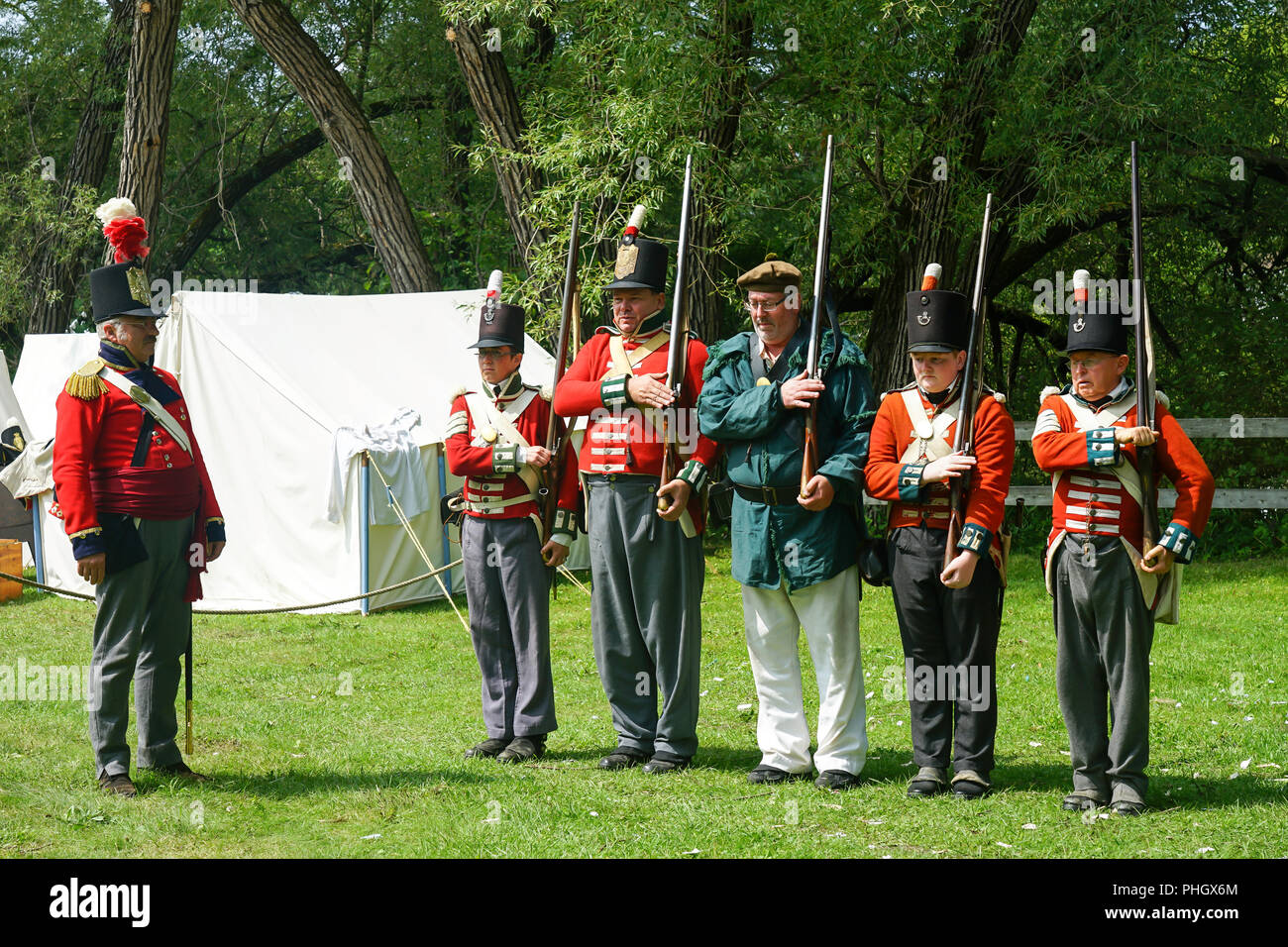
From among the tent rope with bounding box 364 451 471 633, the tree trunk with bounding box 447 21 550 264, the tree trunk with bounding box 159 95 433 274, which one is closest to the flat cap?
the tent rope with bounding box 364 451 471 633

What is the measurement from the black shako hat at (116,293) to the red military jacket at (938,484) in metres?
3.00

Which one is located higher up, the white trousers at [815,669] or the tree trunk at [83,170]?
the tree trunk at [83,170]

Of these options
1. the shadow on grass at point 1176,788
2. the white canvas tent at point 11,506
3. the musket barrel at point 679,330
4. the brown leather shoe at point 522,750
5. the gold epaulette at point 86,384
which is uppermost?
the musket barrel at point 679,330

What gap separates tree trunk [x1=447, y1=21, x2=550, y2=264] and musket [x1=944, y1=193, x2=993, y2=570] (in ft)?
25.0

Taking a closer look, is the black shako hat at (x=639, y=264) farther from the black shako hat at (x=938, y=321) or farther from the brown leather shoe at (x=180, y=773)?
the brown leather shoe at (x=180, y=773)

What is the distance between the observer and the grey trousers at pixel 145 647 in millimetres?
5488

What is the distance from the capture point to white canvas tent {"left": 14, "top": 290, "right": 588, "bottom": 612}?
35.6 ft

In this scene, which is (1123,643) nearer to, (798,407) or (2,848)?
(798,407)

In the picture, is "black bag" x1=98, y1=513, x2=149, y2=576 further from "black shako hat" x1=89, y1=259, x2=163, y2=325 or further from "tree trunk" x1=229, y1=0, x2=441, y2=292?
"tree trunk" x1=229, y1=0, x2=441, y2=292

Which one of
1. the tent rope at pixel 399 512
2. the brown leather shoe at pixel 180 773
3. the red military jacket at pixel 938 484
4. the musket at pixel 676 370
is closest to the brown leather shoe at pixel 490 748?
the brown leather shoe at pixel 180 773

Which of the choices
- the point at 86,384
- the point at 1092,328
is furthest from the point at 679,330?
the point at 86,384

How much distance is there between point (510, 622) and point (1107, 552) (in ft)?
8.23
